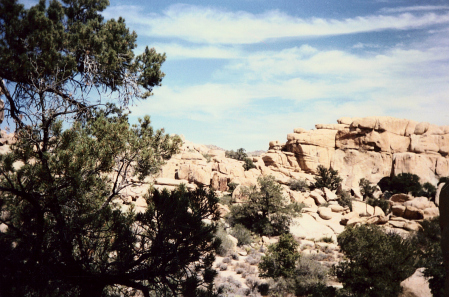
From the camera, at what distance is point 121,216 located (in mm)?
6574

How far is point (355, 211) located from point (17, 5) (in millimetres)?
27937

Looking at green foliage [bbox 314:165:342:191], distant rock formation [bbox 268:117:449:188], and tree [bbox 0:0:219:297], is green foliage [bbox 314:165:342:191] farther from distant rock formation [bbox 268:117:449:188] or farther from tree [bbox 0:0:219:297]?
tree [bbox 0:0:219:297]

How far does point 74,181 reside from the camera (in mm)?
5121

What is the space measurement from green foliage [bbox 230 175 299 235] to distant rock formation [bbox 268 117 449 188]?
23076 mm

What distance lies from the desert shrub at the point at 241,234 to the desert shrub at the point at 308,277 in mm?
5338

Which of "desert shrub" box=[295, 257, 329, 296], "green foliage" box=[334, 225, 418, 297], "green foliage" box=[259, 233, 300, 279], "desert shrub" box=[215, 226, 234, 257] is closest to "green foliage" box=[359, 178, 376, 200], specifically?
"desert shrub" box=[215, 226, 234, 257]

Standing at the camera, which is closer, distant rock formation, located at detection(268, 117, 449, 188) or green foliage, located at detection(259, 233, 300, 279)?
green foliage, located at detection(259, 233, 300, 279)

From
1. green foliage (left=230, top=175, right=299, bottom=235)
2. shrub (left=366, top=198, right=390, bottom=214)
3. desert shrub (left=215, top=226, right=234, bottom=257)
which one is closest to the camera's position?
desert shrub (left=215, top=226, right=234, bottom=257)

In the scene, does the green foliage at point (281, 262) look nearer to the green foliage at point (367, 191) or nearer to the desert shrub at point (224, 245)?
the desert shrub at point (224, 245)

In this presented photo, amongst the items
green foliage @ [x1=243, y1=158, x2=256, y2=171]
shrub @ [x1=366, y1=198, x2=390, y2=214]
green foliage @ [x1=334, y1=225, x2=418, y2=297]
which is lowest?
shrub @ [x1=366, y1=198, x2=390, y2=214]

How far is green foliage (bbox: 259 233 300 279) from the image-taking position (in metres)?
13.6

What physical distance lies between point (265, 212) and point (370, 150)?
106 feet

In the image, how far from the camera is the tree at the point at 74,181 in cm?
520

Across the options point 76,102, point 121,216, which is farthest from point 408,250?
point 76,102
